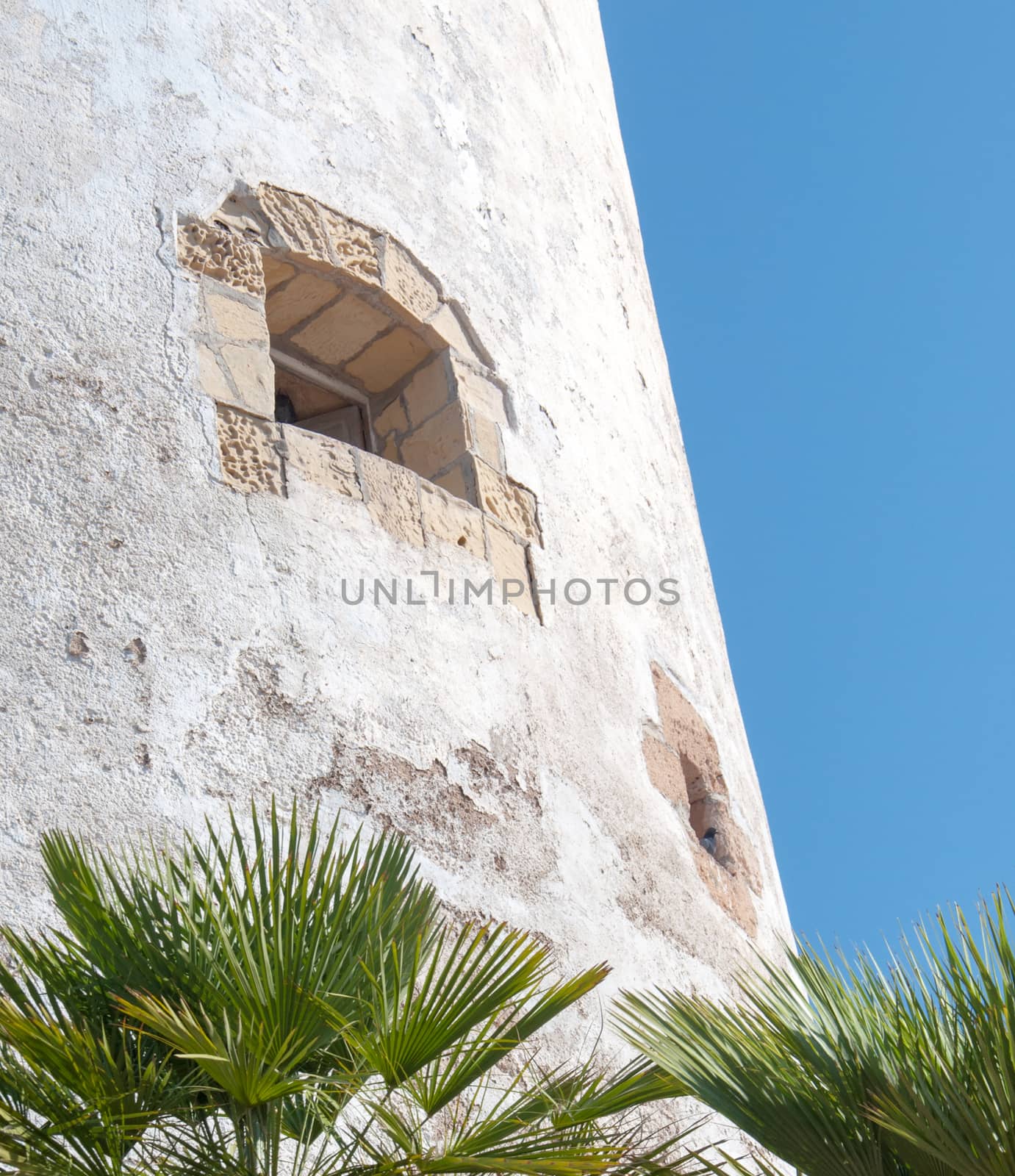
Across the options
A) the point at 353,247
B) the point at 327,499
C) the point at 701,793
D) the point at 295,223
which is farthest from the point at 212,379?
the point at 701,793

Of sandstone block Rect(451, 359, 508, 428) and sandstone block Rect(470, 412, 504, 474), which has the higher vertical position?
sandstone block Rect(451, 359, 508, 428)

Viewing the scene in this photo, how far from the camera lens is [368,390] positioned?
4980 mm

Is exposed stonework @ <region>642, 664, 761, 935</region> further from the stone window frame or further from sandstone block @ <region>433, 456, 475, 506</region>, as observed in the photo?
sandstone block @ <region>433, 456, 475, 506</region>

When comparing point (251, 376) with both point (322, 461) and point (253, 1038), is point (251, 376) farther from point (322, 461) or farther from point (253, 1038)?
point (253, 1038)

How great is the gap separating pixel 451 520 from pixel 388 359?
0.67 meters

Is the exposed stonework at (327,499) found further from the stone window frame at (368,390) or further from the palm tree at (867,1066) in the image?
the palm tree at (867,1066)

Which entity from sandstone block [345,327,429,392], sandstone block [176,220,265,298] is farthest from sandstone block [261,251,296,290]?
sandstone block [345,327,429,392]

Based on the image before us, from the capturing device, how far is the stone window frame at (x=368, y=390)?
409 cm

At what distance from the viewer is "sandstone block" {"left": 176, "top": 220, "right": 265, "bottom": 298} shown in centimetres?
424

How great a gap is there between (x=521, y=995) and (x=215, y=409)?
1.49 metres

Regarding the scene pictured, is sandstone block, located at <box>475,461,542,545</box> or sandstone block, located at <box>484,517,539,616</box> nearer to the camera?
sandstone block, located at <box>484,517,539,616</box>

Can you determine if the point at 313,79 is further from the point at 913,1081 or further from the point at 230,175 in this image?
the point at 913,1081

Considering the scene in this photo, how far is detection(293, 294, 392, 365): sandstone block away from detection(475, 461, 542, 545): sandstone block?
0.50 m

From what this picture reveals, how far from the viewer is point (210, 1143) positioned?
228cm
